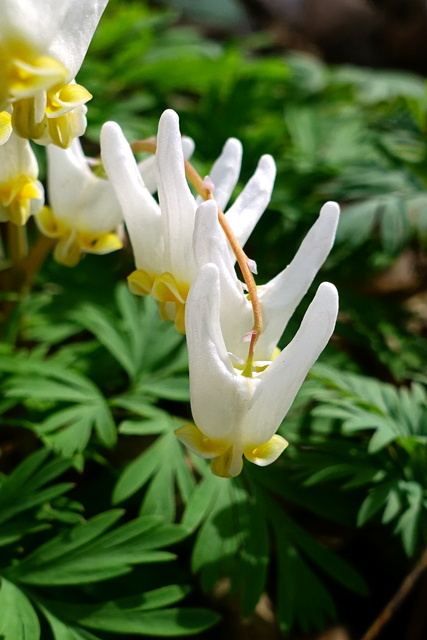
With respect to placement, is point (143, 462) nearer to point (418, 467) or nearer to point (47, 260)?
point (418, 467)

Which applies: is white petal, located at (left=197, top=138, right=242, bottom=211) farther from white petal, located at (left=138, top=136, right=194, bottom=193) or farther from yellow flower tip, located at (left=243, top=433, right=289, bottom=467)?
yellow flower tip, located at (left=243, top=433, right=289, bottom=467)

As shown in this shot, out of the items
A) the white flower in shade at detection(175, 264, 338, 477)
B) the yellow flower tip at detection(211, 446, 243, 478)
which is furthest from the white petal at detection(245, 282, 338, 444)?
the yellow flower tip at detection(211, 446, 243, 478)

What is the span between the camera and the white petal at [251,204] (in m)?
1.52

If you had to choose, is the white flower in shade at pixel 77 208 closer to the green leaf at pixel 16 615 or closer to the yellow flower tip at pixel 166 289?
the yellow flower tip at pixel 166 289

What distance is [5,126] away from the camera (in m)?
1.22

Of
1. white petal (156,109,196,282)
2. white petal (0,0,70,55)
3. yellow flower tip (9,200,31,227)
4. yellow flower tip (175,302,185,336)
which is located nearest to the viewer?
white petal (0,0,70,55)

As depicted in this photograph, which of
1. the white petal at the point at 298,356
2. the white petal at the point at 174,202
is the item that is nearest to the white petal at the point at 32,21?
the white petal at the point at 174,202

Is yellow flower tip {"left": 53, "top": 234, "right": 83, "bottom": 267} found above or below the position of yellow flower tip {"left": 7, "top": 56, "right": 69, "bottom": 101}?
below

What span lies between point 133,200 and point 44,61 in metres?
0.41

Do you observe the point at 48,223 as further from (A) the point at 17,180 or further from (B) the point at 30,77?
(B) the point at 30,77

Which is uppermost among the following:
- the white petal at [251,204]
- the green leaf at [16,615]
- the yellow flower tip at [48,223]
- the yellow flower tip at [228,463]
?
the white petal at [251,204]

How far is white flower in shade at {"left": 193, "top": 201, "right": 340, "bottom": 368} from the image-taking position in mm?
1308

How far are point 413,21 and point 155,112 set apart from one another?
197 inches

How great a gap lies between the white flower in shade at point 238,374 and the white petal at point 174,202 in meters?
0.25
